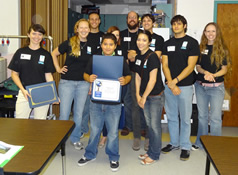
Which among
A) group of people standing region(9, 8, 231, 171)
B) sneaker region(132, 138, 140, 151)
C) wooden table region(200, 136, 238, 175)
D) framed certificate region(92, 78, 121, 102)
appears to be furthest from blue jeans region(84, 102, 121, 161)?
wooden table region(200, 136, 238, 175)

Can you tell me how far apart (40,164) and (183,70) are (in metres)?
2.16

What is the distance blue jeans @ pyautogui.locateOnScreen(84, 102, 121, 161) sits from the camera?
2.86 m

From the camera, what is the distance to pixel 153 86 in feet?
9.49

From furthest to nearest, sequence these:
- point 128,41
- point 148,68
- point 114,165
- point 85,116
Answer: point 85,116
point 128,41
point 114,165
point 148,68

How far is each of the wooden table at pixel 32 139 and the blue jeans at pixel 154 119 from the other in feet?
3.66

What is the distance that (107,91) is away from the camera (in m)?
2.78

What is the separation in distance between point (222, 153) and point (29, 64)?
2.13 meters

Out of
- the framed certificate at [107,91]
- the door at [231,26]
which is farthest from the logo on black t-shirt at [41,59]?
the door at [231,26]

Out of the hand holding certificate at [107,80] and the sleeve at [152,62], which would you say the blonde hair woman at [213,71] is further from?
the hand holding certificate at [107,80]

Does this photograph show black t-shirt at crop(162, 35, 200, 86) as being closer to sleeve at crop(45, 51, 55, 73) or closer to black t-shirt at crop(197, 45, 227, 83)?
black t-shirt at crop(197, 45, 227, 83)

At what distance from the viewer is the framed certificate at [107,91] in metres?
2.77

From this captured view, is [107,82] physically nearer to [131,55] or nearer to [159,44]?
[131,55]

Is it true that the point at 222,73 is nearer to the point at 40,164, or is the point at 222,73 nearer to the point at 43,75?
the point at 43,75

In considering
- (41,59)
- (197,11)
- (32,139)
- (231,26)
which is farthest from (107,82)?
(231,26)
